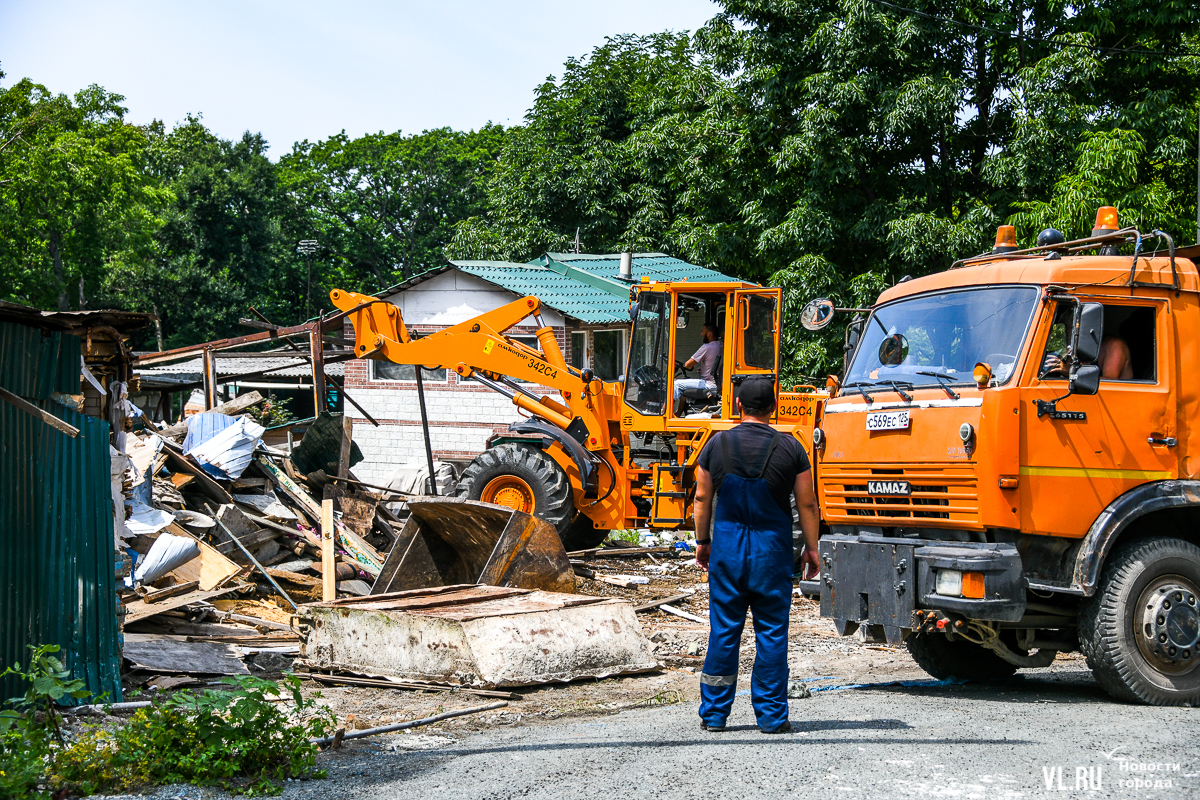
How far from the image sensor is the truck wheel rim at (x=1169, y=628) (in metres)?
6.02

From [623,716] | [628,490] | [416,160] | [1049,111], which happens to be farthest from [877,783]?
[416,160]

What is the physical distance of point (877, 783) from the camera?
4480 millimetres

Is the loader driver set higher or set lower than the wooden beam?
higher

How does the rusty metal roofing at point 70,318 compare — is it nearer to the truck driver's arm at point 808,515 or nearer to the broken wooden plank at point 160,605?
the broken wooden plank at point 160,605

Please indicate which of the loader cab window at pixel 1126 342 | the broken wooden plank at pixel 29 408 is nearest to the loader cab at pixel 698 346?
the loader cab window at pixel 1126 342

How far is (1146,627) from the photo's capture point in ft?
19.7

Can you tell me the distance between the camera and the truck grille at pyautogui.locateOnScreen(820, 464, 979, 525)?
237 inches

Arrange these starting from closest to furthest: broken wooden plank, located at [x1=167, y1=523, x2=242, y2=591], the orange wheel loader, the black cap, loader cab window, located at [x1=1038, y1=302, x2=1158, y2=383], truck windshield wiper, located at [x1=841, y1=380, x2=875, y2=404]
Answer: the black cap < loader cab window, located at [x1=1038, y1=302, x2=1158, y2=383] < truck windshield wiper, located at [x1=841, y1=380, x2=875, y2=404] < broken wooden plank, located at [x1=167, y1=523, x2=242, y2=591] < the orange wheel loader

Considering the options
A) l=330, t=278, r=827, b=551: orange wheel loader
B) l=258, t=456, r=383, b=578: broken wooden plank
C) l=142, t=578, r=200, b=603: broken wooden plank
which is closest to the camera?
l=142, t=578, r=200, b=603: broken wooden plank

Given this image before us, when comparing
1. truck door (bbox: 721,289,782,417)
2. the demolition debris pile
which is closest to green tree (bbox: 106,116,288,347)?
the demolition debris pile

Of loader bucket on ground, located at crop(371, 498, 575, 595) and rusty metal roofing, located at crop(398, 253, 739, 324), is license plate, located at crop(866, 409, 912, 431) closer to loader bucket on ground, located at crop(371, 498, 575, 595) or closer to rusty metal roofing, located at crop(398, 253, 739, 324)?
loader bucket on ground, located at crop(371, 498, 575, 595)

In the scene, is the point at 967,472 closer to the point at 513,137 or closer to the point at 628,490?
the point at 628,490

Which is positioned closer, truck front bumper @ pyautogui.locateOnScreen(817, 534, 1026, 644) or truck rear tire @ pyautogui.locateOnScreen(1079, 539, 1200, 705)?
truck front bumper @ pyautogui.locateOnScreen(817, 534, 1026, 644)

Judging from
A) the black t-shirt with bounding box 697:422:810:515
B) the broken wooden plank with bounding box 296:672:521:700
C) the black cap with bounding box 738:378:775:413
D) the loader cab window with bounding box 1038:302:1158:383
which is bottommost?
the broken wooden plank with bounding box 296:672:521:700
